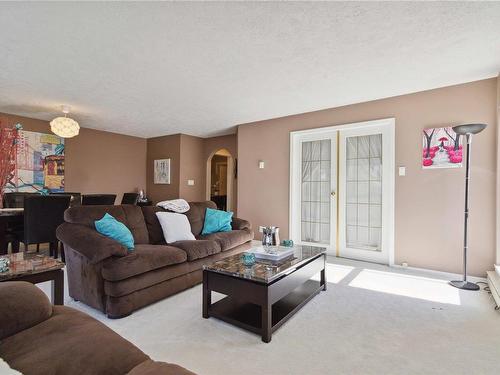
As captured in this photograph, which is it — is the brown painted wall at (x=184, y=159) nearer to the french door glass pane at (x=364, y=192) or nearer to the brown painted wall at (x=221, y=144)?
Answer: the brown painted wall at (x=221, y=144)

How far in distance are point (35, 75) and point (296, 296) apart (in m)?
3.73

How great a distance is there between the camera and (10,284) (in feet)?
4.39

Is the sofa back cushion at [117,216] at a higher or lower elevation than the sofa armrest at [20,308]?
higher

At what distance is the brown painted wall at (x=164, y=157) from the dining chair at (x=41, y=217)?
2758mm

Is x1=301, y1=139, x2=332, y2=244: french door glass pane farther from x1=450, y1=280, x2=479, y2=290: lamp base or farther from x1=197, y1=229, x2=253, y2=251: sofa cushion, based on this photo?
x1=450, y1=280, x2=479, y2=290: lamp base

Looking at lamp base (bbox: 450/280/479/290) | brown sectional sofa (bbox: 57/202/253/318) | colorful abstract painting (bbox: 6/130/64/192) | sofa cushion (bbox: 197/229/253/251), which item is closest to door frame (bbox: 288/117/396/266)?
lamp base (bbox: 450/280/479/290)

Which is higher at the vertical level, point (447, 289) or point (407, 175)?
point (407, 175)

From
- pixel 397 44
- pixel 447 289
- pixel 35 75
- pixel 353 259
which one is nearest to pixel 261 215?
pixel 353 259

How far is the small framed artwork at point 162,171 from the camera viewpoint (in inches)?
259

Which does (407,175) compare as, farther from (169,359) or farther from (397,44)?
(169,359)

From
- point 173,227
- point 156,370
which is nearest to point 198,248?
point 173,227

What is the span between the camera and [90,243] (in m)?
2.25

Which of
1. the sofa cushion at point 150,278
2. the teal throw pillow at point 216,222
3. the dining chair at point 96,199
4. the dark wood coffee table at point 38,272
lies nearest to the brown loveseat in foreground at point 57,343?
the dark wood coffee table at point 38,272

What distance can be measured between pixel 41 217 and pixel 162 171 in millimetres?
3234
